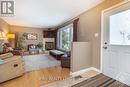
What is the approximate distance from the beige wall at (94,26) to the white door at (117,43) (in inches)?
8.8

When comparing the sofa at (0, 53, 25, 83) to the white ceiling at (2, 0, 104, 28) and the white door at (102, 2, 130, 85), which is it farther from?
the white door at (102, 2, 130, 85)

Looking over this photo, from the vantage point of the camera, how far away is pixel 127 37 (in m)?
2.58

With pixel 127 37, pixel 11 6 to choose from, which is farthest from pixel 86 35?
pixel 11 6

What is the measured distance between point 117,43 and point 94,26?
3.63 feet

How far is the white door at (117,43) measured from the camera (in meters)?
2.59

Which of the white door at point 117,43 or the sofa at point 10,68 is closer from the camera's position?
the white door at point 117,43

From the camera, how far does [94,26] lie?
146 inches

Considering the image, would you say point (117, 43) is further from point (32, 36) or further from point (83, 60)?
point (32, 36)

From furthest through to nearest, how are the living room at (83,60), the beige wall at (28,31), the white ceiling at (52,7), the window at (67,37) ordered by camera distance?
the beige wall at (28,31)
the window at (67,37)
the white ceiling at (52,7)
the living room at (83,60)

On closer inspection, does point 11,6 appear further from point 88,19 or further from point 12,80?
point 88,19

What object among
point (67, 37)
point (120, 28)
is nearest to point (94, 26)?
point (120, 28)

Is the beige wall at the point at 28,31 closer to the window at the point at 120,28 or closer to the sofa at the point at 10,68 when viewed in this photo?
the sofa at the point at 10,68

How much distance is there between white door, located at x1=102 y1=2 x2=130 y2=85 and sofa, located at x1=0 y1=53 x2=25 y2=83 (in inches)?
99.8

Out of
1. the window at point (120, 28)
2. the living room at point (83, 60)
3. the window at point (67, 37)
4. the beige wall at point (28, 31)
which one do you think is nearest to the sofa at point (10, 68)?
the living room at point (83, 60)
